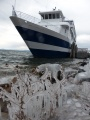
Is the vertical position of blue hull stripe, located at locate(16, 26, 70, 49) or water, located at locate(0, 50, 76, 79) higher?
blue hull stripe, located at locate(16, 26, 70, 49)

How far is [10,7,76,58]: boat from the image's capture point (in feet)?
76.6

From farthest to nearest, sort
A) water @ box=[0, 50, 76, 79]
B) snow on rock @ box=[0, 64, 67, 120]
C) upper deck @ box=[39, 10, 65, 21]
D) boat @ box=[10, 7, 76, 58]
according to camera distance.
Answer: upper deck @ box=[39, 10, 65, 21] < boat @ box=[10, 7, 76, 58] < water @ box=[0, 50, 76, 79] < snow on rock @ box=[0, 64, 67, 120]

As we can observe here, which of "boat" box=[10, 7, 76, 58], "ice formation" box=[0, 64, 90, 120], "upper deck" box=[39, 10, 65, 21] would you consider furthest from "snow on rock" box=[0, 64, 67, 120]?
"upper deck" box=[39, 10, 65, 21]

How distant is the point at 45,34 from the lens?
2484 cm

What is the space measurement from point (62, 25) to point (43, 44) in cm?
490

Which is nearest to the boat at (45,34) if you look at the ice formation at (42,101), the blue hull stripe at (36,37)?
the blue hull stripe at (36,37)

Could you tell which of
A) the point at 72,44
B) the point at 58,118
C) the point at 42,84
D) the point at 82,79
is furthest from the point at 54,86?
the point at 72,44

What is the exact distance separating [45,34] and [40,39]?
80cm

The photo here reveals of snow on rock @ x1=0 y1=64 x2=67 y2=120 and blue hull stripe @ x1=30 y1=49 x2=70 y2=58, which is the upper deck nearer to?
blue hull stripe @ x1=30 y1=49 x2=70 y2=58

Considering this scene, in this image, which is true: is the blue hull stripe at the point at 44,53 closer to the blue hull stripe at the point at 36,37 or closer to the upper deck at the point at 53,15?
the blue hull stripe at the point at 36,37

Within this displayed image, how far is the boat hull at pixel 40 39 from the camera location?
76.7ft

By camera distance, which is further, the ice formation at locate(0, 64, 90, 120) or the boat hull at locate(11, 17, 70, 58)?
the boat hull at locate(11, 17, 70, 58)

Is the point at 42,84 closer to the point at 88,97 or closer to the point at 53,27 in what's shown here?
the point at 88,97

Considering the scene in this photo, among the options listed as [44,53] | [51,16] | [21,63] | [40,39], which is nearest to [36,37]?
[40,39]
